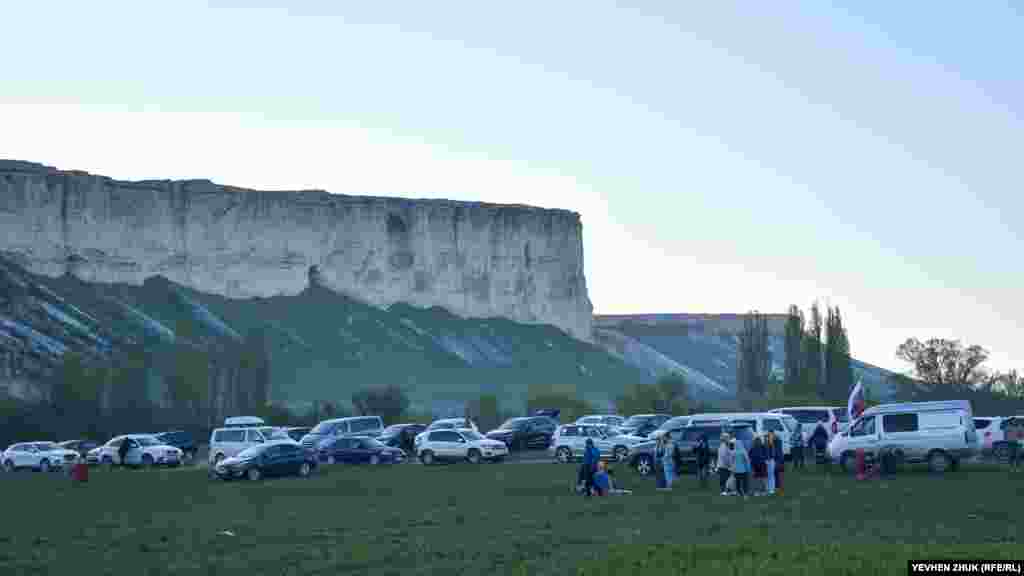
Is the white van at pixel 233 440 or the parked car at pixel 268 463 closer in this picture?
the parked car at pixel 268 463

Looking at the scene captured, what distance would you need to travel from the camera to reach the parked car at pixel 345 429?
2075 inches

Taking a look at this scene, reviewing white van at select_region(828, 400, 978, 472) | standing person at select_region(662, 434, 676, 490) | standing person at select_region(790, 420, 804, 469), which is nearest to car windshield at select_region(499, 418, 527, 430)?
standing person at select_region(790, 420, 804, 469)

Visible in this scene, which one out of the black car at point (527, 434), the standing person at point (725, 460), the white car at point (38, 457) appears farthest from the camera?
the black car at point (527, 434)

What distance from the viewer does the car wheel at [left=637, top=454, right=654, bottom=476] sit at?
39.0 meters

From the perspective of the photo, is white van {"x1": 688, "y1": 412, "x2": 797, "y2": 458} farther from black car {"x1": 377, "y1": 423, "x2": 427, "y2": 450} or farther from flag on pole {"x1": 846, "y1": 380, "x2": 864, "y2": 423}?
black car {"x1": 377, "y1": 423, "x2": 427, "y2": 450}

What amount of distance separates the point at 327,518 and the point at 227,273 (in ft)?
329

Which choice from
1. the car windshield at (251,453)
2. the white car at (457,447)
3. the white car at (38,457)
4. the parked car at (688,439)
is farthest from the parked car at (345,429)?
the parked car at (688,439)

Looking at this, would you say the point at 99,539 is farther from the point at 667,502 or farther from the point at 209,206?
the point at 209,206

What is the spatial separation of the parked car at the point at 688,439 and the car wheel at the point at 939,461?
14.3 feet

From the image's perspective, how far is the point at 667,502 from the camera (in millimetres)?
28953

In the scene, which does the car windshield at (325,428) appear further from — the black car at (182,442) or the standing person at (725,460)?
the standing person at (725,460)

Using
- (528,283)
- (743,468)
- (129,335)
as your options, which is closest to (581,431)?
(743,468)

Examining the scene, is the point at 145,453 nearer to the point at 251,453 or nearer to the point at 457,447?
the point at 251,453

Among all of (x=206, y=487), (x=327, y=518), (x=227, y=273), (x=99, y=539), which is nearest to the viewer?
(x=99, y=539)
